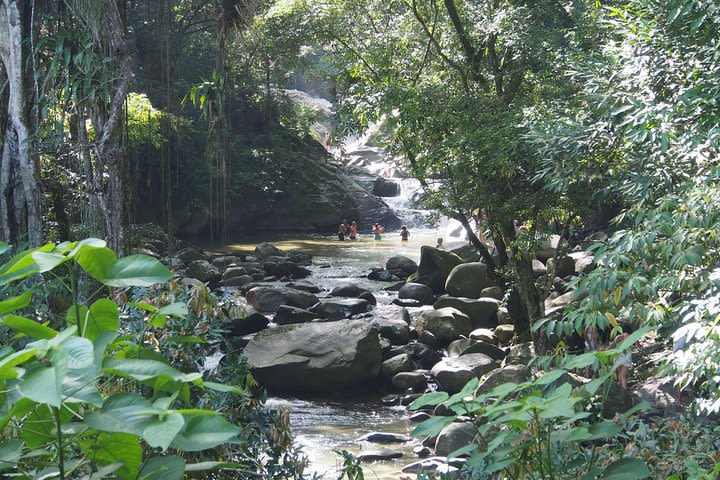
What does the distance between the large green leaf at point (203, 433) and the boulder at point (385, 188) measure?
33192mm

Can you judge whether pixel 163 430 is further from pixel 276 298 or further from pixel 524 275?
pixel 276 298

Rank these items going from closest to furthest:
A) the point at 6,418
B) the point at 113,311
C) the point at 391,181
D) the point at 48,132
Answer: the point at 6,418 → the point at 113,311 → the point at 48,132 → the point at 391,181

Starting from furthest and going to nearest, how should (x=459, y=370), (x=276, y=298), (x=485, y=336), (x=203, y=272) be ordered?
(x=203, y=272) < (x=276, y=298) < (x=485, y=336) < (x=459, y=370)

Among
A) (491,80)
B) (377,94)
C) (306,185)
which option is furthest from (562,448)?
(306,185)

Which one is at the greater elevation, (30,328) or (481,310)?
(30,328)

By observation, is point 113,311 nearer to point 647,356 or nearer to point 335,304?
point 647,356

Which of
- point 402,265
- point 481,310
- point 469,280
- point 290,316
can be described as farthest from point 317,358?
point 402,265

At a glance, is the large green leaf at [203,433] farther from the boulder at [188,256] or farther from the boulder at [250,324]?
the boulder at [188,256]

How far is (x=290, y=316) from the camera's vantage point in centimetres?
1349

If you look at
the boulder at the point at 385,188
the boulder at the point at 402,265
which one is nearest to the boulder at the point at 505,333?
the boulder at the point at 402,265

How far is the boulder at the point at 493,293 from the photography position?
46.6 ft

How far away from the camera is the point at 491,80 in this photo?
11.2 m

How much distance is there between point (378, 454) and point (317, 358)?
2.61 metres

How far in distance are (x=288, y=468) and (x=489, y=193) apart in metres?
7.09
